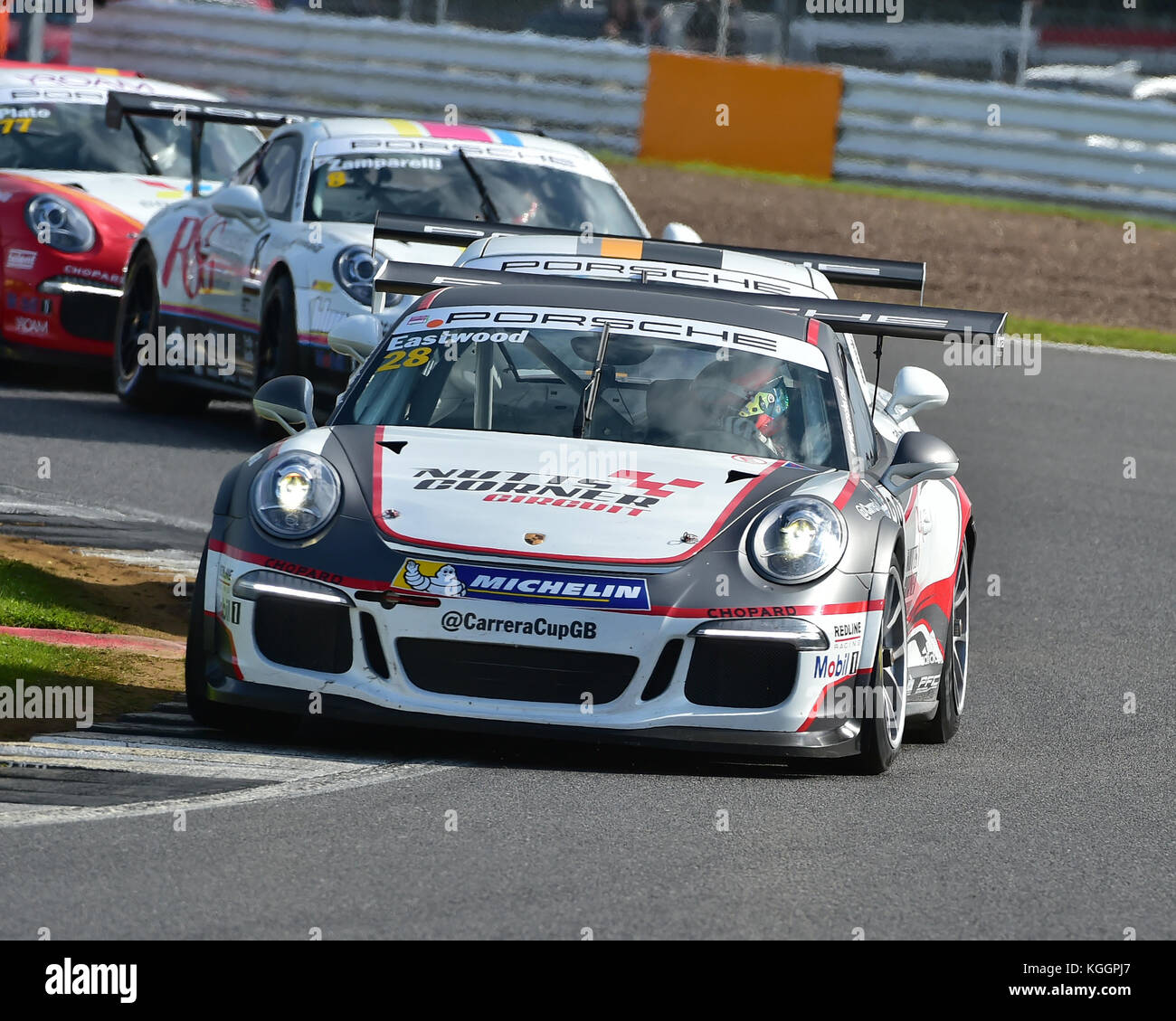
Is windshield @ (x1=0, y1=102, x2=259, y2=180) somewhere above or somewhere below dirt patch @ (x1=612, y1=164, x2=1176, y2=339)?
above

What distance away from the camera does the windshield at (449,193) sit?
1181 centimetres

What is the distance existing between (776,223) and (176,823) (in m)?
17.0

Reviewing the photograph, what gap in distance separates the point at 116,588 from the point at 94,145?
6.12 meters

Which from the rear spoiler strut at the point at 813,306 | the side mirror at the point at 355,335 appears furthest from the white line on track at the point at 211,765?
the side mirror at the point at 355,335

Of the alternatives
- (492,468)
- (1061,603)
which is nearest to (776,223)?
(1061,603)

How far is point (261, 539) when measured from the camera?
616cm

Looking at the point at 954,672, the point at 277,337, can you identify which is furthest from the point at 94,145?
the point at 954,672

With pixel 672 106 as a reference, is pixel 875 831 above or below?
below

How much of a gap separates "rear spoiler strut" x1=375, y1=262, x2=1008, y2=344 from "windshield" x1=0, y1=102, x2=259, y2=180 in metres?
6.64

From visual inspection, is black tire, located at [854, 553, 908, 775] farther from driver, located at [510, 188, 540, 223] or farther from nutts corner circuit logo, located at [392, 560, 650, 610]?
driver, located at [510, 188, 540, 223]

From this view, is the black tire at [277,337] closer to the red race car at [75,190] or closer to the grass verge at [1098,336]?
the red race car at [75,190]

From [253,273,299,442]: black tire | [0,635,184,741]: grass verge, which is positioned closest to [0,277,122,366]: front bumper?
[253,273,299,442]: black tire

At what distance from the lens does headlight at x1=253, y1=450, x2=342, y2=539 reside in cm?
617
